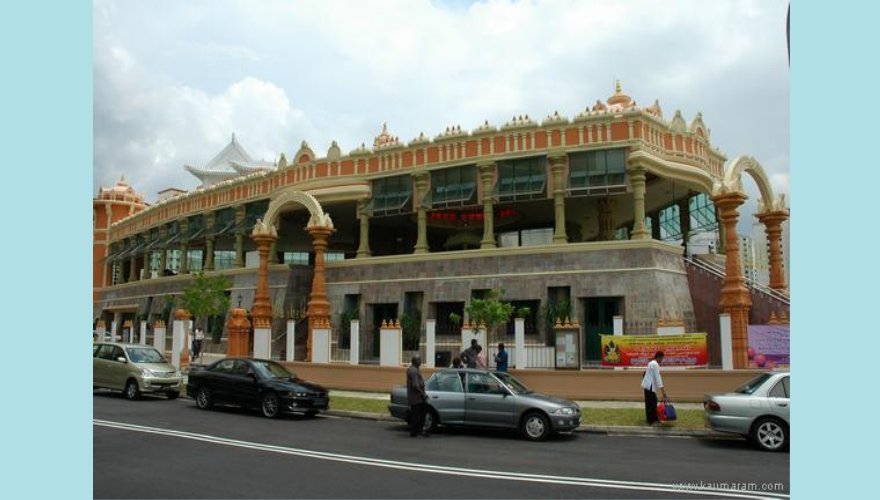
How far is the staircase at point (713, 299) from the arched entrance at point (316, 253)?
14.3 meters

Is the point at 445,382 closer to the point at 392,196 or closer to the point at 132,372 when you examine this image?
the point at 132,372

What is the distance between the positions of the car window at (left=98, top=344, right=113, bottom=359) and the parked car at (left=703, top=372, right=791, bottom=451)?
52.8 ft

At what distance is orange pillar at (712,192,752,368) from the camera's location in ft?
60.0

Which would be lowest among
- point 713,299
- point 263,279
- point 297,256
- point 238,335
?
point 238,335

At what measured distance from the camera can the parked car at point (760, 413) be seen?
11.2m

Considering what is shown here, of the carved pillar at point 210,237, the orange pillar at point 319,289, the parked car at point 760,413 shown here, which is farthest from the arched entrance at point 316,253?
the parked car at point 760,413

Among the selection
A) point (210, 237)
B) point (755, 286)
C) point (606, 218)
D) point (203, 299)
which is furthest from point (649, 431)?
point (210, 237)

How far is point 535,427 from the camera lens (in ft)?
40.9

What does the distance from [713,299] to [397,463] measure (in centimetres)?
1885

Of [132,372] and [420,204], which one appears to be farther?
[420,204]

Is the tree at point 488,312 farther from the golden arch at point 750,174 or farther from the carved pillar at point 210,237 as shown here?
the carved pillar at point 210,237

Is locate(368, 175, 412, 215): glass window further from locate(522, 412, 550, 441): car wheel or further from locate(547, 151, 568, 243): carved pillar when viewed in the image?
locate(522, 412, 550, 441): car wheel

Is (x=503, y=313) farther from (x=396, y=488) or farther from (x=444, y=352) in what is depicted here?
(x=396, y=488)

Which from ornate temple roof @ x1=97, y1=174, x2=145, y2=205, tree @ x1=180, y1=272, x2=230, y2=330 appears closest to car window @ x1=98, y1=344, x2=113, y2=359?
tree @ x1=180, y1=272, x2=230, y2=330
